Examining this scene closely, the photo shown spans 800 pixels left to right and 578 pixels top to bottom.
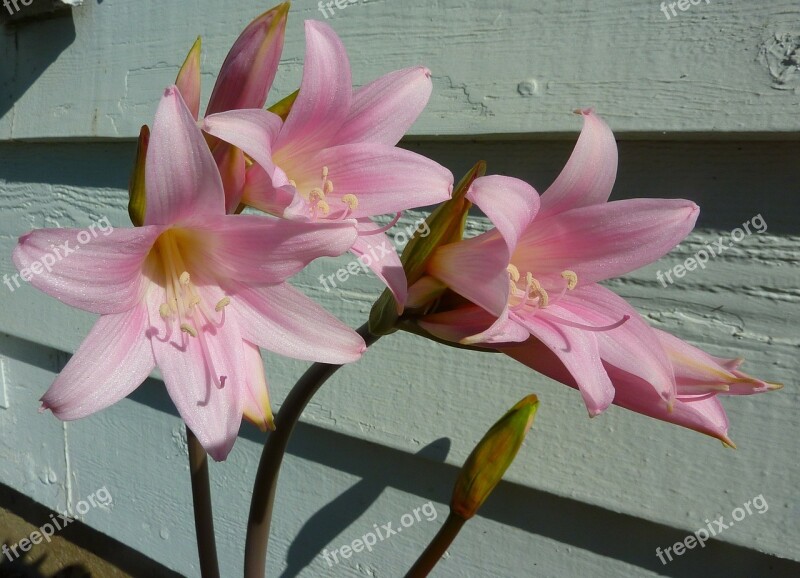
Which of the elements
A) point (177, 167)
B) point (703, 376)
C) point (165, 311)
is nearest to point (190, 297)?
point (165, 311)

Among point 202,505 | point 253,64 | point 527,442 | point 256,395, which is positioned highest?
point 253,64

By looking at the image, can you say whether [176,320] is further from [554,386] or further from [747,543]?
[747,543]

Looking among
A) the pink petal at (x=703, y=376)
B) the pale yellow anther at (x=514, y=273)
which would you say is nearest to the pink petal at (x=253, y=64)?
the pale yellow anther at (x=514, y=273)

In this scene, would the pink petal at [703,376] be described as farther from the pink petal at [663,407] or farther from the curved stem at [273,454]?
the curved stem at [273,454]

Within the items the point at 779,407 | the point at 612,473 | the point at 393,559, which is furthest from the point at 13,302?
the point at 779,407

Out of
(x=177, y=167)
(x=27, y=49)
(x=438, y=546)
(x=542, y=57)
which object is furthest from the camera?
(x=27, y=49)

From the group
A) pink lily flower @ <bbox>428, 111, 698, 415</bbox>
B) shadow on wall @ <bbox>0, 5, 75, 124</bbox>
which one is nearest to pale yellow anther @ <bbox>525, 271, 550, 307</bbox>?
pink lily flower @ <bbox>428, 111, 698, 415</bbox>

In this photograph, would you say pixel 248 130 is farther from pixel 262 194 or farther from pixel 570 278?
pixel 570 278
